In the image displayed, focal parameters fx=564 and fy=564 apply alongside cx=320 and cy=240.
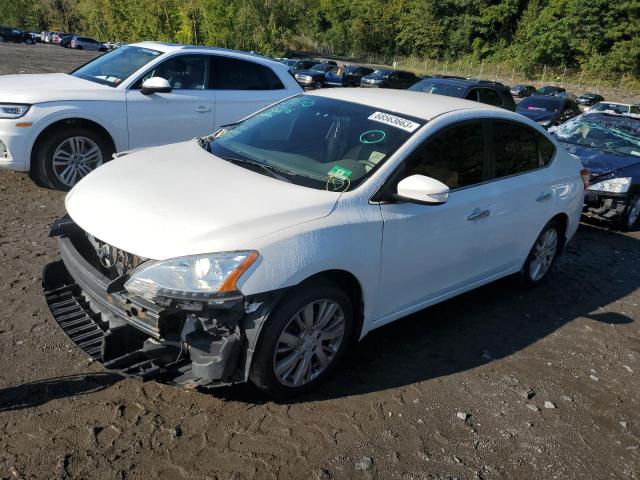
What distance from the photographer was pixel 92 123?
21.0 ft

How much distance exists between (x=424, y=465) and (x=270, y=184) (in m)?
1.82

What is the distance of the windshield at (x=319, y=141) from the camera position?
360cm

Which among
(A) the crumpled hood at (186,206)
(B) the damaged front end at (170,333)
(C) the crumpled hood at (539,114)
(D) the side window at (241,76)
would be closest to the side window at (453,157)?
(A) the crumpled hood at (186,206)

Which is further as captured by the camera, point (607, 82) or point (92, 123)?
point (607, 82)

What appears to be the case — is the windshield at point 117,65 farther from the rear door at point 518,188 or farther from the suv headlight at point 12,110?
the rear door at point 518,188

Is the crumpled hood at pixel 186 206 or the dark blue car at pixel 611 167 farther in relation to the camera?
the dark blue car at pixel 611 167

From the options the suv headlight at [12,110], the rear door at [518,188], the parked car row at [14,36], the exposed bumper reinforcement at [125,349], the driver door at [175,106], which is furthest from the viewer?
the parked car row at [14,36]

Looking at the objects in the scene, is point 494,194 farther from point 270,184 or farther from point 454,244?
point 270,184

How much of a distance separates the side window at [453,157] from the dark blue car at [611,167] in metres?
4.37

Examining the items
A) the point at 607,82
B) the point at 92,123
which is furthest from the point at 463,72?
the point at 92,123

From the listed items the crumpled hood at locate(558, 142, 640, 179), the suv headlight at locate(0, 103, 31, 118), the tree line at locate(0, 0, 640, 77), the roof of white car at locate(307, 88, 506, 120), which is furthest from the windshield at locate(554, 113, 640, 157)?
the tree line at locate(0, 0, 640, 77)

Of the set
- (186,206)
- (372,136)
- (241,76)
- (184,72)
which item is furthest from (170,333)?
(241,76)

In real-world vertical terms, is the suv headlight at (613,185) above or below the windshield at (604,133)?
below

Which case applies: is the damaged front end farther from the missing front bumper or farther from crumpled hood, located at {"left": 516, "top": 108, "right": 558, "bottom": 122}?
crumpled hood, located at {"left": 516, "top": 108, "right": 558, "bottom": 122}
